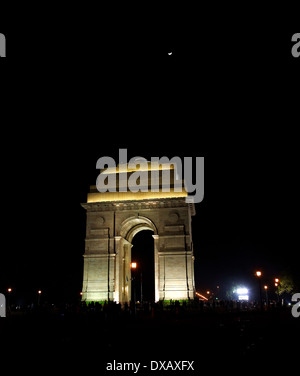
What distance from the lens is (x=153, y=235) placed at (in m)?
32.8

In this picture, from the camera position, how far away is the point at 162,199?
3259 cm

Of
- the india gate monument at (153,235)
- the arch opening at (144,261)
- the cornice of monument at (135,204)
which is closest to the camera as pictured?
the india gate monument at (153,235)

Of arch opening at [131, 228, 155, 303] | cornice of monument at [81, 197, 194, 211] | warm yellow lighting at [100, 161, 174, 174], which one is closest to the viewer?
cornice of monument at [81, 197, 194, 211]

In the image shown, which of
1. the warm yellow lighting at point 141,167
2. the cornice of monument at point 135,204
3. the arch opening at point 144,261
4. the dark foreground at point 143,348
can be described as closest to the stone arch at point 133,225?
the cornice of monument at point 135,204

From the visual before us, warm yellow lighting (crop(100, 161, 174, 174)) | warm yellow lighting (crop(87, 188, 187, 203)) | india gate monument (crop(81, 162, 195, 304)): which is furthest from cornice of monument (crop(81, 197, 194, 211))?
warm yellow lighting (crop(100, 161, 174, 174))

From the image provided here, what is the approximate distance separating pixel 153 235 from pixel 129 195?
4395 millimetres

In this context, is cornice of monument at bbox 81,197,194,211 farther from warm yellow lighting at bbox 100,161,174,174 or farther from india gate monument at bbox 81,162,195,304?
warm yellow lighting at bbox 100,161,174,174

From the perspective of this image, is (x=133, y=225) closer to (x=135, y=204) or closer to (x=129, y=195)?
(x=135, y=204)

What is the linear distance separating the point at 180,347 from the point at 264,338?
2.63 meters

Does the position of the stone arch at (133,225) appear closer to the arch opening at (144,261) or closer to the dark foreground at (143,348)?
the dark foreground at (143,348)

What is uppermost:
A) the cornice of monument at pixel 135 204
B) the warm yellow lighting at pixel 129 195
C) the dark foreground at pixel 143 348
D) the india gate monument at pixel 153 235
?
the warm yellow lighting at pixel 129 195

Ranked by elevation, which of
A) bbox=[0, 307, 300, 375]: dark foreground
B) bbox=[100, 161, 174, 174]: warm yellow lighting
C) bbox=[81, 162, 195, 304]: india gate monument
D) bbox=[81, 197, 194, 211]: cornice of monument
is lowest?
bbox=[0, 307, 300, 375]: dark foreground

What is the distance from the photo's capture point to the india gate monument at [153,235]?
3145 cm

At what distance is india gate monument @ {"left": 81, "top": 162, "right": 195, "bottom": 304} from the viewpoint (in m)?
31.5
